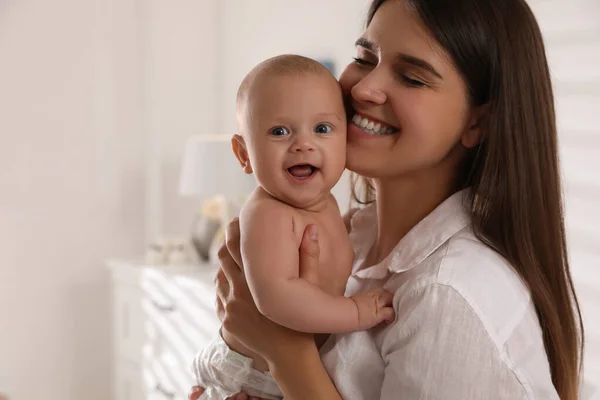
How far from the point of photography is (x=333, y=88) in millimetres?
1235

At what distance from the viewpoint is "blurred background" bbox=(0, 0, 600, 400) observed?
3469mm

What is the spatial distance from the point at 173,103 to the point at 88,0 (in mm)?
689

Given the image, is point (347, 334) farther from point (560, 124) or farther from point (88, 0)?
point (88, 0)

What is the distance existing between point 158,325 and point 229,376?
6.50ft

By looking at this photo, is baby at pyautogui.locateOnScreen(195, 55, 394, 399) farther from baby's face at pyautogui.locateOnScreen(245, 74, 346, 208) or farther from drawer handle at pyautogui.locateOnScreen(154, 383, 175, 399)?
drawer handle at pyautogui.locateOnScreen(154, 383, 175, 399)

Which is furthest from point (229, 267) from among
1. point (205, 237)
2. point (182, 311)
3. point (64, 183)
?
point (64, 183)

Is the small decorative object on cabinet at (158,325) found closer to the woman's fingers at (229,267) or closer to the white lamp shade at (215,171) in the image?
the white lamp shade at (215,171)

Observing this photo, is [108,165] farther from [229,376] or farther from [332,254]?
[332,254]

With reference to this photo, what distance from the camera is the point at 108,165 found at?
400cm

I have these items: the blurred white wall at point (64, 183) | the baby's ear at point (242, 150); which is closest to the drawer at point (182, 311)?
the blurred white wall at point (64, 183)

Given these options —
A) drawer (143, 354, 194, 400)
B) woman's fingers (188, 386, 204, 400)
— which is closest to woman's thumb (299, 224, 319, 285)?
woman's fingers (188, 386, 204, 400)

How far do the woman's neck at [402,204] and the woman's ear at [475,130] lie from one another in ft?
0.34

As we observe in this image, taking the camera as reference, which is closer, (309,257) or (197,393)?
(309,257)

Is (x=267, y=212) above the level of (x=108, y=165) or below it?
above
